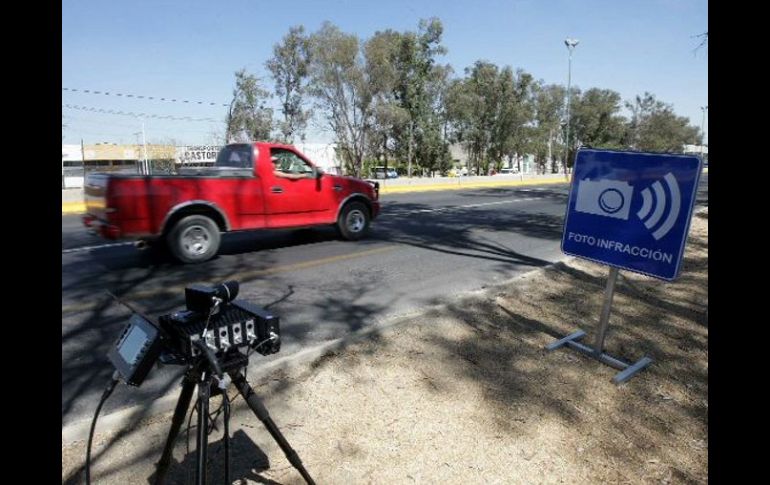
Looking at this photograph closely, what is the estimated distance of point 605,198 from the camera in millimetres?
4027

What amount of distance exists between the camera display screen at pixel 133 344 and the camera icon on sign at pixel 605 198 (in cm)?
350

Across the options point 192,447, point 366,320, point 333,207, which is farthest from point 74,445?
point 333,207

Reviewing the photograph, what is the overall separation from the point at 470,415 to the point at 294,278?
4.15 meters

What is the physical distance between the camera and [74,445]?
2799mm

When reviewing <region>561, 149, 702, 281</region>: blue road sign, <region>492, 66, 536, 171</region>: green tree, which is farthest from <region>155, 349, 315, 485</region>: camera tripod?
<region>492, 66, 536, 171</region>: green tree

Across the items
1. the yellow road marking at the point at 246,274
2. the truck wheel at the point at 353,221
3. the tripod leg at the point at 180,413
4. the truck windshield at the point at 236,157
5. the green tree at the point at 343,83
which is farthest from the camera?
the green tree at the point at 343,83

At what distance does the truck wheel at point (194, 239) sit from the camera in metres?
7.53

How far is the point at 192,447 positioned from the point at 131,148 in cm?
7945

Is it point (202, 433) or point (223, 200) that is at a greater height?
point (223, 200)

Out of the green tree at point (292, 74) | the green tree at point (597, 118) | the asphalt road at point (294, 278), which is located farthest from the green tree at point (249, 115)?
the green tree at point (597, 118)

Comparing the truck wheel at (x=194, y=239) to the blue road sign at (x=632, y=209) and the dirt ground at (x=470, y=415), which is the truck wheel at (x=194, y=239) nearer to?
the dirt ground at (x=470, y=415)

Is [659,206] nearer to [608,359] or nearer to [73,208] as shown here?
[608,359]

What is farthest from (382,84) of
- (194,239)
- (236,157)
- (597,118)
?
(597,118)
